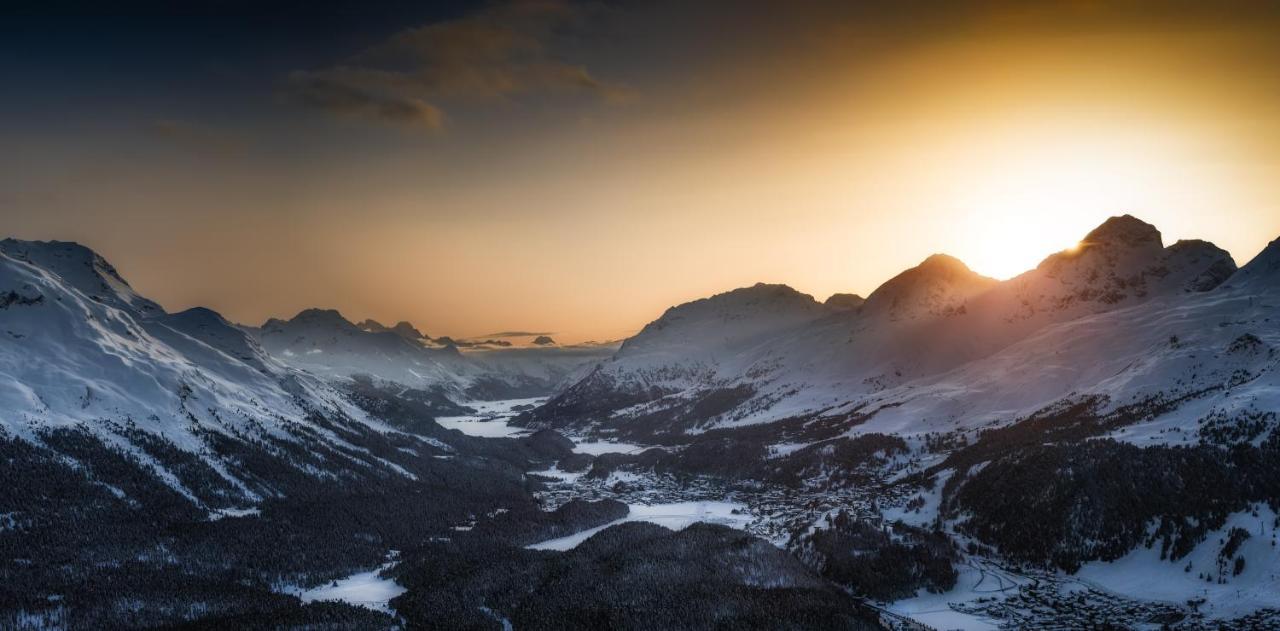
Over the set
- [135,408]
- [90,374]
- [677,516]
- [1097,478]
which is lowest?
[677,516]

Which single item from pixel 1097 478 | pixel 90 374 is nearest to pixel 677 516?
pixel 1097 478

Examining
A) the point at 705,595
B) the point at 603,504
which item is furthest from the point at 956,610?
the point at 603,504

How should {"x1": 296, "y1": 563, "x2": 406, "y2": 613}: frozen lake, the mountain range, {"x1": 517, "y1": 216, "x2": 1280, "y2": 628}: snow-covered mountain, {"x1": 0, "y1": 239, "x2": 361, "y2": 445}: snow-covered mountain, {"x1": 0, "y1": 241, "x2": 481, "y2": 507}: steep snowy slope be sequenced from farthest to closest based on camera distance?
1. {"x1": 0, "y1": 239, "x2": 361, "y2": 445}: snow-covered mountain
2. {"x1": 0, "y1": 241, "x2": 481, "y2": 507}: steep snowy slope
3. {"x1": 296, "y1": 563, "x2": 406, "y2": 613}: frozen lake
4. the mountain range
5. {"x1": 517, "y1": 216, "x2": 1280, "y2": 628}: snow-covered mountain

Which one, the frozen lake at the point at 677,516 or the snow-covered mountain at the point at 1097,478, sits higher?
the snow-covered mountain at the point at 1097,478

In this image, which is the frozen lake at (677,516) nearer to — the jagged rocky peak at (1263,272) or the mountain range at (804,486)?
the mountain range at (804,486)

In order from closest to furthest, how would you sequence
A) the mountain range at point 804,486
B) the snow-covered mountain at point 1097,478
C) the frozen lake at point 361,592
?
1. the snow-covered mountain at point 1097,478
2. the mountain range at point 804,486
3. the frozen lake at point 361,592

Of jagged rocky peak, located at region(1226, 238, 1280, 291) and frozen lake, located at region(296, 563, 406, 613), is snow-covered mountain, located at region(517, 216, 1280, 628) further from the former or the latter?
frozen lake, located at region(296, 563, 406, 613)

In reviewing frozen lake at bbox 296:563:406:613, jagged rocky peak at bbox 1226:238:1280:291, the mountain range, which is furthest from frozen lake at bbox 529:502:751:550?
jagged rocky peak at bbox 1226:238:1280:291

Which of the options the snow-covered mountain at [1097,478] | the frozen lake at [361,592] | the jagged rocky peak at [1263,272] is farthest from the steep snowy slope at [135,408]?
the jagged rocky peak at [1263,272]

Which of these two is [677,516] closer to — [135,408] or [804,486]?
[804,486]

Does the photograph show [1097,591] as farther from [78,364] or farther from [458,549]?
[78,364]

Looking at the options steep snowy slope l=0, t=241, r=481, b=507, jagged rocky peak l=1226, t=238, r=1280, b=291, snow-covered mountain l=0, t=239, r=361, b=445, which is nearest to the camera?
steep snowy slope l=0, t=241, r=481, b=507
